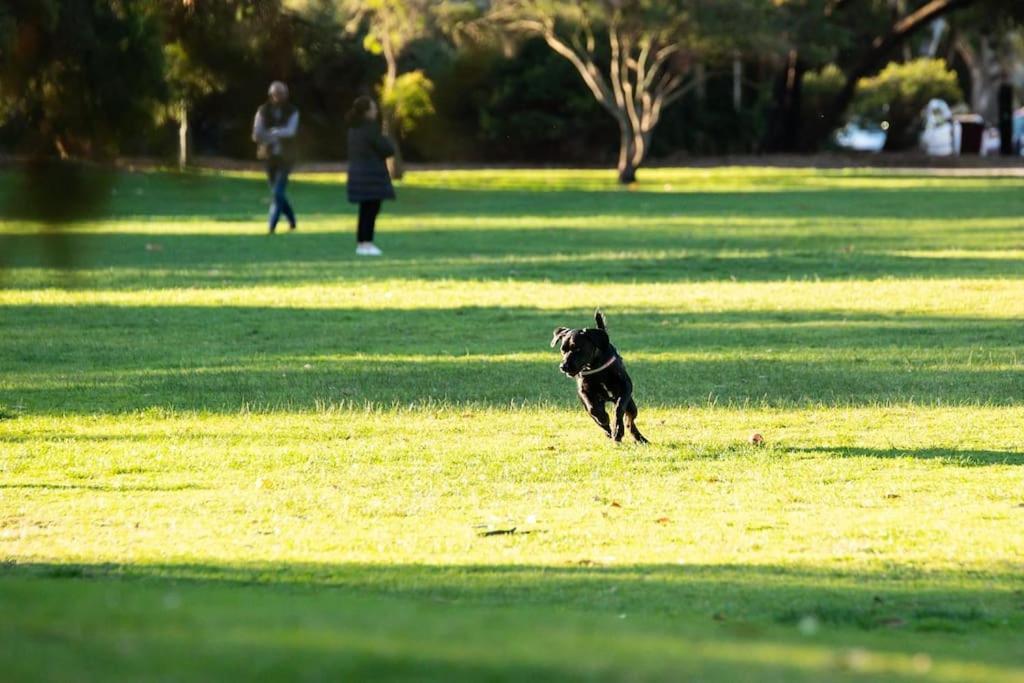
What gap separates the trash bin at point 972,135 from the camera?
68.0 m

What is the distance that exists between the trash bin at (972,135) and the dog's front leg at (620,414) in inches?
2365

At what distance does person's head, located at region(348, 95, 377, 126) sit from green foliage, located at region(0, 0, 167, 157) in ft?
2.05

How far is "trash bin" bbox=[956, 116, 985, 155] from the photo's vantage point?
6800 cm

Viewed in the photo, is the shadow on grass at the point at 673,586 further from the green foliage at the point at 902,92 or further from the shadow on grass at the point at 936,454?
the green foliage at the point at 902,92

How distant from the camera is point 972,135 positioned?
2697 inches

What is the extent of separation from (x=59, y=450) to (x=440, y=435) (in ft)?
6.96

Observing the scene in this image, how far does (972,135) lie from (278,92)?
66425 millimetres

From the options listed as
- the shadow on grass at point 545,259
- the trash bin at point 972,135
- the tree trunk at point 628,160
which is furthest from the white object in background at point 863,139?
the shadow on grass at point 545,259

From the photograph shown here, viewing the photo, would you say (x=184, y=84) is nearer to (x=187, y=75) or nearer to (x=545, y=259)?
(x=187, y=75)

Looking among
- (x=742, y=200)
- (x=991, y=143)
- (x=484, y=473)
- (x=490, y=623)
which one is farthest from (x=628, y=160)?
(x=490, y=623)

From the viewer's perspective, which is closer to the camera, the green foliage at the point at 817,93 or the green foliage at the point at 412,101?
the green foliage at the point at 412,101

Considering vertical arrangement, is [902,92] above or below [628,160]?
above

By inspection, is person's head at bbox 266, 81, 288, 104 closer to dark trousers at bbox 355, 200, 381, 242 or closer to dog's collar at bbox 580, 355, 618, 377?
dog's collar at bbox 580, 355, 618, 377

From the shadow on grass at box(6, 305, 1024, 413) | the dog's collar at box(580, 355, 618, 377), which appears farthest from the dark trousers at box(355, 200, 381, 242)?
the dog's collar at box(580, 355, 618, 377)
